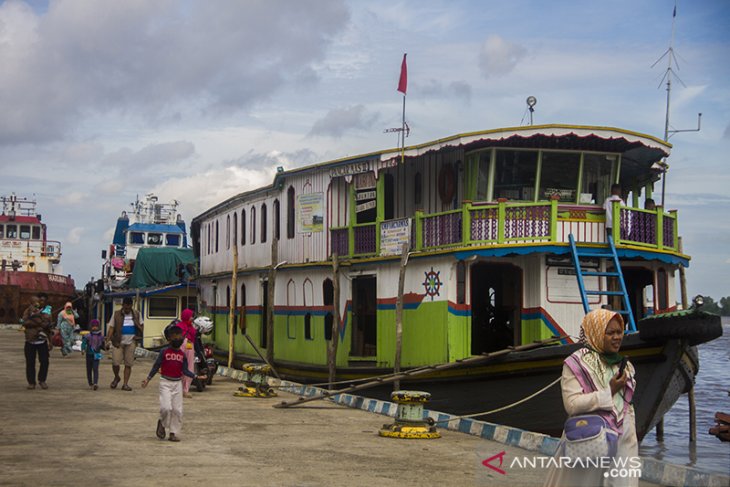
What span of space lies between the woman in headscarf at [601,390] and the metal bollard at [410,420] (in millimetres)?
6379

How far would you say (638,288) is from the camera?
59.8ft

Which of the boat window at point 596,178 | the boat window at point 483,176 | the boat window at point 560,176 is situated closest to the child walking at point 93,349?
the boat window at point 483,176

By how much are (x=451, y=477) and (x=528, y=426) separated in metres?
5.08

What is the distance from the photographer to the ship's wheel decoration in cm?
1645

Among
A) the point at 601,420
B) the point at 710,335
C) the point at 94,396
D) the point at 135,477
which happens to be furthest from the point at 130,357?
the point at 601,420

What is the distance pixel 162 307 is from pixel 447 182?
20007mm

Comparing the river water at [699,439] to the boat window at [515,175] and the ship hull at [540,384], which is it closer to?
the ship hull at [540,384]

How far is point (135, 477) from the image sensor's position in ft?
28.5

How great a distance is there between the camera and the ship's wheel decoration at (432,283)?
16.5 metres

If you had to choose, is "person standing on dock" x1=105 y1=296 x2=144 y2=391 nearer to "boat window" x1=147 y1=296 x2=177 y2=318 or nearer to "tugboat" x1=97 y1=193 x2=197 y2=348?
"tugboat" x1=97 y1=193 x2=197 y2=348

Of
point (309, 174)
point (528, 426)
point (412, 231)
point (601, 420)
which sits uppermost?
point (309, 174)

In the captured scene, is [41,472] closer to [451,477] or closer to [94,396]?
[451,477]

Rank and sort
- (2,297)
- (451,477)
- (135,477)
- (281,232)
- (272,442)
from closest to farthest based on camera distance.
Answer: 1. (135,477)
2. (451,477)
3. (272,442)
4. (281,232)
5. (2,297)

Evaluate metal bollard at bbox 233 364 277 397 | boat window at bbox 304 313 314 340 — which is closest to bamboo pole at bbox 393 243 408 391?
metal bollard at bbox 233 364 277 397
